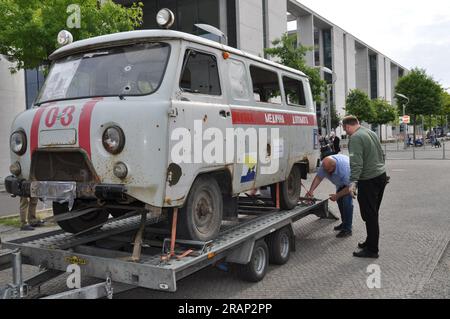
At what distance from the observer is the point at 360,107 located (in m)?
52.6

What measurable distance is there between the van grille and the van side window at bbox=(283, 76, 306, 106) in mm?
3402

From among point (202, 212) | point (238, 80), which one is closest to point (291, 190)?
point (238, 80)

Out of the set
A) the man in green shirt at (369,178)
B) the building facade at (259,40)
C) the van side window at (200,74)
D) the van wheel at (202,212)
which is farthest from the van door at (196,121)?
the building facade at (259,40)

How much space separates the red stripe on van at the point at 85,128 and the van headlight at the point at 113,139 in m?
0.17

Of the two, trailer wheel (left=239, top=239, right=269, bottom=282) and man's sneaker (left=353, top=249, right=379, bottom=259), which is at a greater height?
trailer wheel (left=239, top=239, right=269, bottom=282)

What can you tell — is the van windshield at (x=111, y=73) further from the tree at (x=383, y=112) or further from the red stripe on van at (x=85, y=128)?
the tree at (x=383, y=112)

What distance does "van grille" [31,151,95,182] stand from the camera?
173 inches

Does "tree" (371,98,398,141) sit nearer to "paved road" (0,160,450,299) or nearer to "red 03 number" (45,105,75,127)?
"paved road" (0,160,450,299)

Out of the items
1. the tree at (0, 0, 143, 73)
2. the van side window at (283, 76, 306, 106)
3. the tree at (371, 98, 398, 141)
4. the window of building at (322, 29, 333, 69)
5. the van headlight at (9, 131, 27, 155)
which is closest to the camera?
the van headlight at (9, 131, 27, 155)

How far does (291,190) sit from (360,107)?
48297 mm

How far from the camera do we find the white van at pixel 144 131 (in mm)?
3980

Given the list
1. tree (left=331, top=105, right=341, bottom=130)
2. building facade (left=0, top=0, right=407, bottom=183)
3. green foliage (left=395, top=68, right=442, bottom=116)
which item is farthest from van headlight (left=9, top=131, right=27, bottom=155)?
tree (left=331, top=105, right=341, bottom=130)

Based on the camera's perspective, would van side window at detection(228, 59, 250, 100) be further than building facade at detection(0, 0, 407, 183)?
No

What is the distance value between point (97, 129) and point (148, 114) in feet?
1.66
